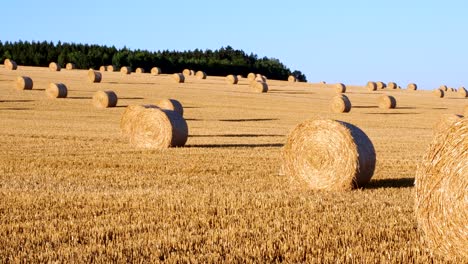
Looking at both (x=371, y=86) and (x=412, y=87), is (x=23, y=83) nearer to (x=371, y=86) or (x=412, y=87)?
(x=371, y=86)

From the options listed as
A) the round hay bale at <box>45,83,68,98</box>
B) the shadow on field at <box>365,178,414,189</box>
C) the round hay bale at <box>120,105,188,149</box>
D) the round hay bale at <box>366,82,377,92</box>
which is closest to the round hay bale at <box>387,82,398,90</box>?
the round hay bale at <box>366,82,377,92</box>

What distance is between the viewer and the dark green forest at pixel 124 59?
296ft

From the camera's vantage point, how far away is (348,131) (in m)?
13.7

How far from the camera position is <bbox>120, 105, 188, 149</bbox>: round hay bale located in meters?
21.0

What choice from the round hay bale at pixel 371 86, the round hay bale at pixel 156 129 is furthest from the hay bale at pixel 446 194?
the round hay bale at pixel 371 86

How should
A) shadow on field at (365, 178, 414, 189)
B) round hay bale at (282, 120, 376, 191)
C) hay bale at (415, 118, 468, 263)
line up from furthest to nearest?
1. shadow on field at (365, 178, 414, 189)
2. round hay bale at (282, 120, 376, 191)
3. hay bale at (415, 118, 468, 263)

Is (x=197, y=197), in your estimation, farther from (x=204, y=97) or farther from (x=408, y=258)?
(x=204, y=97)

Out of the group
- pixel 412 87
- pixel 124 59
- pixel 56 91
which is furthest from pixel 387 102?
pixel 124 59

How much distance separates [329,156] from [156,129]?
857 centimetres

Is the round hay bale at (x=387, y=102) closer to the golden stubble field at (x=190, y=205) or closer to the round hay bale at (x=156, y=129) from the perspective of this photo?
the golden stubble field at (x=190, y=205)

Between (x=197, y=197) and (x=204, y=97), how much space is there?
1442 inches

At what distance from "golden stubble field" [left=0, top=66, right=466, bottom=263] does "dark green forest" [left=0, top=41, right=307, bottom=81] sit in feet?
214

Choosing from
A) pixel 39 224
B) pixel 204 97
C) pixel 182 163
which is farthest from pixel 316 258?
pixel 204 97

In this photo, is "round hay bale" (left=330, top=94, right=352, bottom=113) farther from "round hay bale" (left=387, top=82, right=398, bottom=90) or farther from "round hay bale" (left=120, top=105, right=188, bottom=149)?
"round hay bale" (left=387, top=82, right=398, bottom=90)
